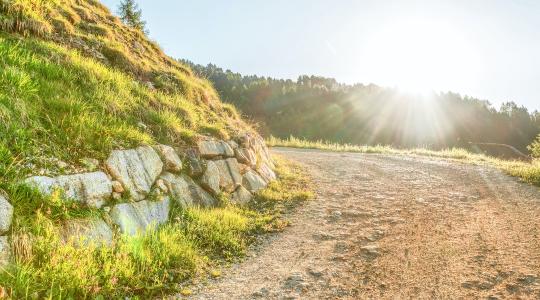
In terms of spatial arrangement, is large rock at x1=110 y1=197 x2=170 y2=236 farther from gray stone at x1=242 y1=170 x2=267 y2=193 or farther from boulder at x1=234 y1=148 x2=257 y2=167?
boulder at x1=234 y1=148 x2=257 y2=167

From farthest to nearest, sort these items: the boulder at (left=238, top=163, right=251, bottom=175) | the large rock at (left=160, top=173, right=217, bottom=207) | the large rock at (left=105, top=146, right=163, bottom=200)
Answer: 1. the boulder at (left=238, top=163, right=251, bottom=175)
2. the large rock at (left=160, top=173, right=217, bottom=207)
3. the large rock at (left=105, top=146, right=163, bottom=200)

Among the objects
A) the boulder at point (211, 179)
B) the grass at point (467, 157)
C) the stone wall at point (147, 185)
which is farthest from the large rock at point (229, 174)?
the grass at point (467, 157)

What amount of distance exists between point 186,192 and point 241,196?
6.07 ft

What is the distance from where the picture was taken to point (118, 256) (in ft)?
17.0

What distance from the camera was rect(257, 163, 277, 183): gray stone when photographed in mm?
11561

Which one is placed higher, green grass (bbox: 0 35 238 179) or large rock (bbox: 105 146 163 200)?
green grass (bbox: 0 35 238 179)

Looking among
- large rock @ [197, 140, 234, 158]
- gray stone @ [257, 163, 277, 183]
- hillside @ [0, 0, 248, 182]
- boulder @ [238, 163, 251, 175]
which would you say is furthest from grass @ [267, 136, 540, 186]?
hillside @ [0, 0, 248, 182]

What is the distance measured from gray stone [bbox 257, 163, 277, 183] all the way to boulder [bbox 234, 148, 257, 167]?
0.31 metres

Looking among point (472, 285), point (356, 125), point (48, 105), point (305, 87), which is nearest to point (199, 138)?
point (48, 105)

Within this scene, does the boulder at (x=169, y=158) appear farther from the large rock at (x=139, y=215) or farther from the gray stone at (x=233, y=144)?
the gray stone at (x=233, y=144)

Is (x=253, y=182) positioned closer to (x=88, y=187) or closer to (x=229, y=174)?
(x=229, y=174)

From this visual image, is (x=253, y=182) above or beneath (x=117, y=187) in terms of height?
beneath

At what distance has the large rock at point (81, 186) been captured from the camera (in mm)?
5344

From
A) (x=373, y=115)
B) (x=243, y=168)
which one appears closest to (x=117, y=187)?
(x=243, y=168)
